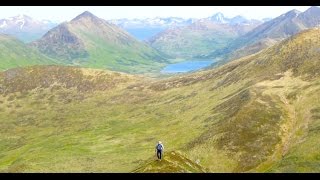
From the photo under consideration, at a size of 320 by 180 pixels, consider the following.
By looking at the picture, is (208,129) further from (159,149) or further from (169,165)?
(159,149)

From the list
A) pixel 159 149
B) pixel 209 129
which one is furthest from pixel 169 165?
pixel 209 129

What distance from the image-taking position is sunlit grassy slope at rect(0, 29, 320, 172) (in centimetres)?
10350

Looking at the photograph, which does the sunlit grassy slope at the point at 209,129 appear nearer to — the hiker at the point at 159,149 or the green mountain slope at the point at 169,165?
the green mountain slope at the point at 169,165

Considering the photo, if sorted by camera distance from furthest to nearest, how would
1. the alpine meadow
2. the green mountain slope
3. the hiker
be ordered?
1. the alpine meadow
2. the green mountain slope
3. the hiker

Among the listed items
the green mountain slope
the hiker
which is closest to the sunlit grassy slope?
the green mountain slope

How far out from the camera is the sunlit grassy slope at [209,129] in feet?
340

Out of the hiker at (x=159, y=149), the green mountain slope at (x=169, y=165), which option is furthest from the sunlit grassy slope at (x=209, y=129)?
the hiker at (x=159, y=149)

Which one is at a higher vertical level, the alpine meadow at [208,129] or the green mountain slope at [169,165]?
the alpine meadow at [208,129]

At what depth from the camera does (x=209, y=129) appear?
429 ft

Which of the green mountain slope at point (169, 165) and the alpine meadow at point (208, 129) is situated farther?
the alpine meadow at point (208, 129)

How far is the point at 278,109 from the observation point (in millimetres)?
127625

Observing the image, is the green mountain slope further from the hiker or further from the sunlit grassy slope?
the hiker

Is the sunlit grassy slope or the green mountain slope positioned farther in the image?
the sunlit grassy slope
